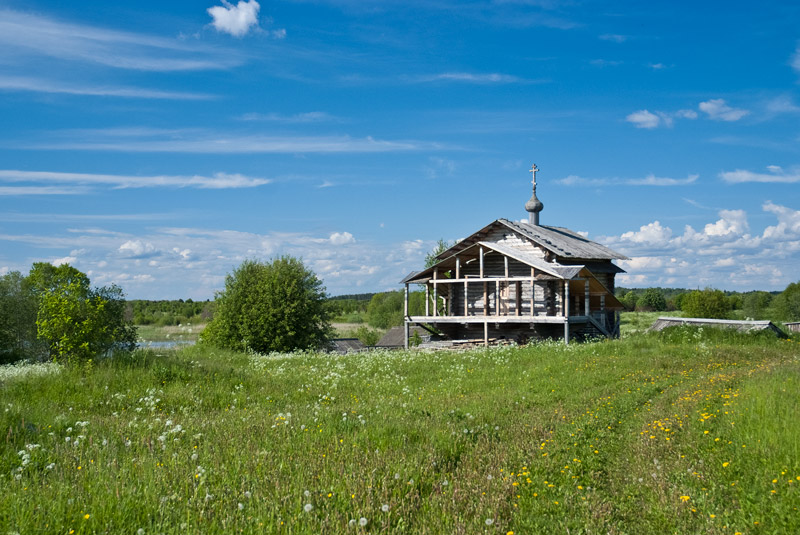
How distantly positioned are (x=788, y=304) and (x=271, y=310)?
75.8 meters

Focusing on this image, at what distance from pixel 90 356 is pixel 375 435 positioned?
13946 millimetres

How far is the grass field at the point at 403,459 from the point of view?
20.3 feet

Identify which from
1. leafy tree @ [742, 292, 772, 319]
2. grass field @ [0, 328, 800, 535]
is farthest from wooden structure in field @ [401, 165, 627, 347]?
leafy tree @ [742, 292, 772, 319]

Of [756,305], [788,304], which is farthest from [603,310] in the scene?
[756,305]

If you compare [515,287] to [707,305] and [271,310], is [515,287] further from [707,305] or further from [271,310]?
[707,305]

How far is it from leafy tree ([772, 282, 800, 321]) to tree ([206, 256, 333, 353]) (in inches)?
2667

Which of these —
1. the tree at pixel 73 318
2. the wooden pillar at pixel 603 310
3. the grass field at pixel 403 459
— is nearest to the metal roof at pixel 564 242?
the wooden pillar at pixel 603 310

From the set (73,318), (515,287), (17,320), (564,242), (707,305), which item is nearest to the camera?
(73,318)

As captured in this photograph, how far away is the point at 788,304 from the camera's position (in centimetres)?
8131

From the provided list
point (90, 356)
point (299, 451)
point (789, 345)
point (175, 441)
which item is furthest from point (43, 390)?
point (789, 345)

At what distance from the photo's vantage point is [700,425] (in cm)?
1027

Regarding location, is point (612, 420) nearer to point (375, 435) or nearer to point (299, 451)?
point (375, 435)

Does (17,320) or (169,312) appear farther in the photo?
(169,312)

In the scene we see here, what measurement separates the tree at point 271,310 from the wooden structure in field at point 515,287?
20.0 feet
